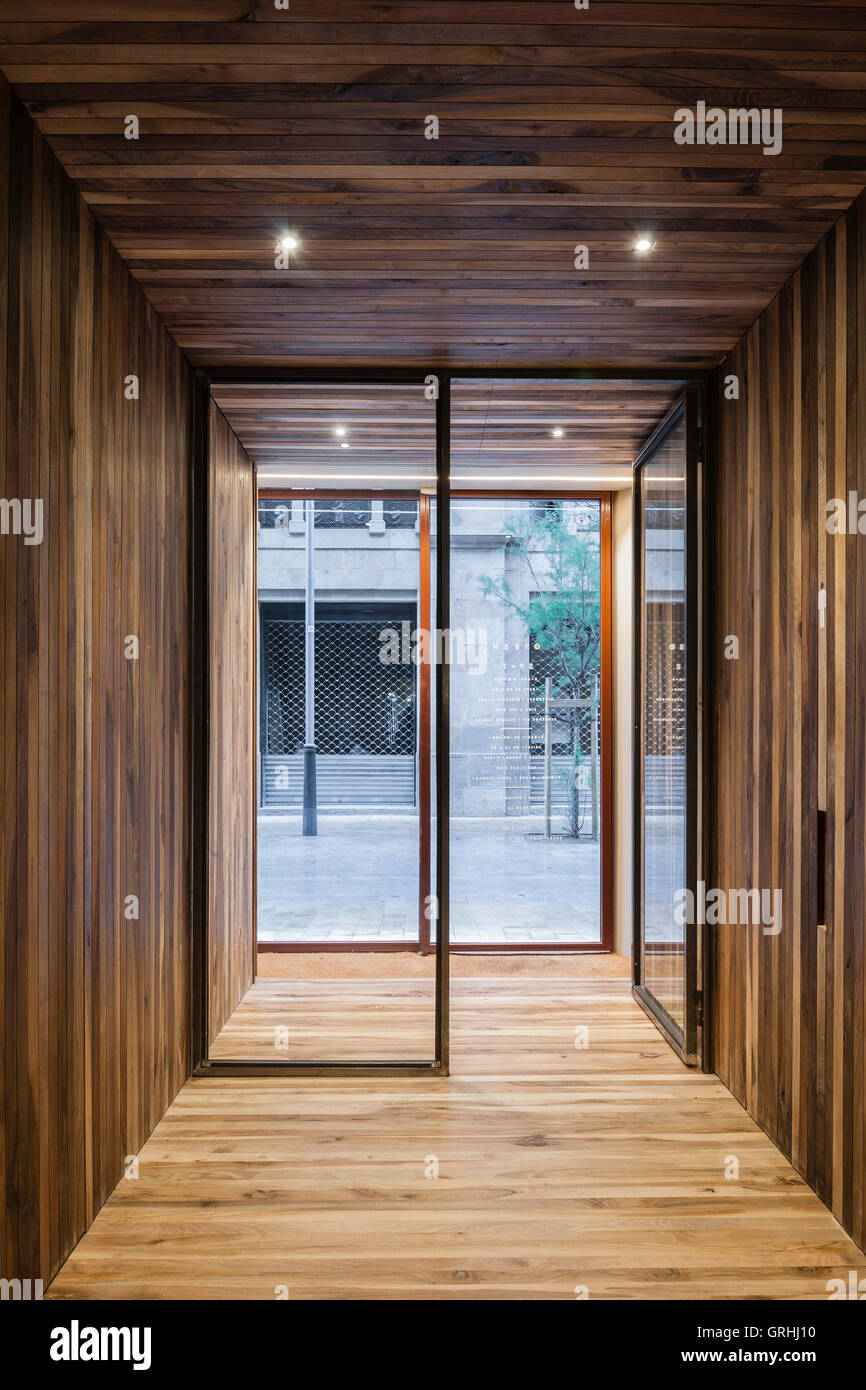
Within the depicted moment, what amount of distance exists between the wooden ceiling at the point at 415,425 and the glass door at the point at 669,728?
244 mm

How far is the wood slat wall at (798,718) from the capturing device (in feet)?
8.00

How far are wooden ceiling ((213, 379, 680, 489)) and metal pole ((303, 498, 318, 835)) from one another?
0.95 feet

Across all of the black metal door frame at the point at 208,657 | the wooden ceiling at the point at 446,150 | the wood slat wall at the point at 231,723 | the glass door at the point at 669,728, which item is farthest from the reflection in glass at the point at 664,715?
the wood slat wall at the point at 231,723

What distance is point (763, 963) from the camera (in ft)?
10.0

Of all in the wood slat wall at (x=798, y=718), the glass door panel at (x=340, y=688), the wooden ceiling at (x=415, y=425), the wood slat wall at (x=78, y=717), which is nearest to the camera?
the wood slat wall at (x=78, y=717)

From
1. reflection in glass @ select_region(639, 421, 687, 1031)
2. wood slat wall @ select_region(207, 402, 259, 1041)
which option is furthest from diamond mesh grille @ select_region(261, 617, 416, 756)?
reflection in glass @ select_region(639, 421, 687, 1031)

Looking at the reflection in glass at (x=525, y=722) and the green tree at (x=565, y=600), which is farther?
the green tree at (x=565, y=600)

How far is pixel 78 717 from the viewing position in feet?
7.77

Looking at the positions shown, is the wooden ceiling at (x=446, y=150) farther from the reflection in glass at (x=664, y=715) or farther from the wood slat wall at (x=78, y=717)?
the reflection in glass at (x=664, y=715)

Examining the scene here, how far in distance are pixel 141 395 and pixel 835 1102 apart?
307cm

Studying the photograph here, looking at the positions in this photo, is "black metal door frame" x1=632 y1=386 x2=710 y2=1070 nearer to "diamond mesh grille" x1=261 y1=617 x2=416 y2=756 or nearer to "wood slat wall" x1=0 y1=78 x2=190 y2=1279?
"diamond mesh grille" x1=261 y1=617 x2=416 y2=756

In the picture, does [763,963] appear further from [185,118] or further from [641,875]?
[185,118]

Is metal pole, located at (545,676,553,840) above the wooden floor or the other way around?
above

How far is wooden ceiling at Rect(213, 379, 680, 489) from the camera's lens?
3654 millimetres
